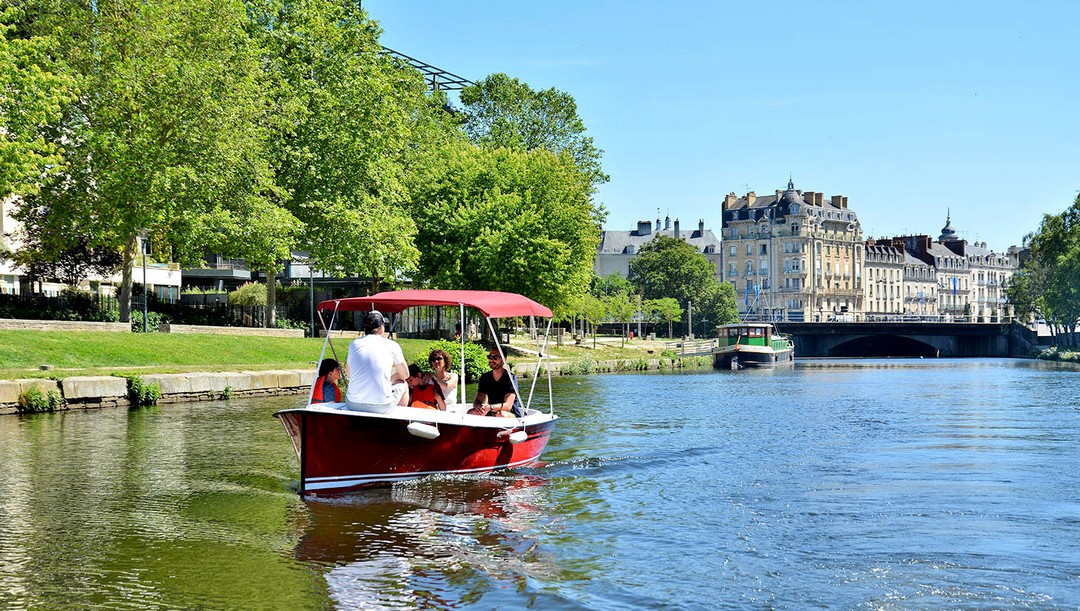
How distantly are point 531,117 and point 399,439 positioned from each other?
68.7 meters

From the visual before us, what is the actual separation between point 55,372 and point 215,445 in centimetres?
1207

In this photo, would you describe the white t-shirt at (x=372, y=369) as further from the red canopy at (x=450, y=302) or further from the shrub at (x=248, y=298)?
the shrub at (x=248, y=298)

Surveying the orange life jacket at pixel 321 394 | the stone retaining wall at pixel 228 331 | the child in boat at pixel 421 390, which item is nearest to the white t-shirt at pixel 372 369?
the orange life jacket at pixel 321 394

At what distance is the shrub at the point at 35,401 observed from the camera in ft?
104

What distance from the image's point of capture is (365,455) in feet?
61.0

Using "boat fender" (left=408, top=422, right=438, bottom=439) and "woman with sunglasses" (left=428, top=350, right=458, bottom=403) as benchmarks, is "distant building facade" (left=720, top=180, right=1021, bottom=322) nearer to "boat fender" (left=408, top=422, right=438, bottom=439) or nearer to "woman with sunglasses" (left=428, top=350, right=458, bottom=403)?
"woman with sunglasses" (left=428, top=350, right=458, bottom=403)

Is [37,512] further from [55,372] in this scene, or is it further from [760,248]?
[760,248]

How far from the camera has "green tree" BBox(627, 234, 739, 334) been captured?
497ft

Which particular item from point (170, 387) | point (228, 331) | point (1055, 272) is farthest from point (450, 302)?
point (1055, 272)

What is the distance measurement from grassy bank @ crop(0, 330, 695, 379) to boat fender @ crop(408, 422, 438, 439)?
19.1 meters

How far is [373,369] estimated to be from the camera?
58.6ft

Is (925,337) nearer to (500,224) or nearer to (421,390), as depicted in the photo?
(500,224)

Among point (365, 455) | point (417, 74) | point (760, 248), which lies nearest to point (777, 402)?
point (365, 455)

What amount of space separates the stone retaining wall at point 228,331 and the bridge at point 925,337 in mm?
84323
